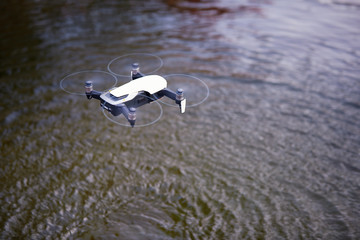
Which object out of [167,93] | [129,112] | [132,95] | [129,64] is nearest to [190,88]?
[129,64]

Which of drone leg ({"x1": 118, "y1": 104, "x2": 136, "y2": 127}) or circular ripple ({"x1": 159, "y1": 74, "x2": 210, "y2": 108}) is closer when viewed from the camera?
drone leg ({"x1": 118, "y1": 104, "x2": 136, "y2": 127})

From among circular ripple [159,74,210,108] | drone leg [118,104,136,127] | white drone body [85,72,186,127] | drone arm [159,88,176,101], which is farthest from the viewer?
circular ripple [159,74,210,108]

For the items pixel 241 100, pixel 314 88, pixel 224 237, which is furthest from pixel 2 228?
pixel 314 88

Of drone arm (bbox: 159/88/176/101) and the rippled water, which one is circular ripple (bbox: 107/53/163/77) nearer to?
the rippled water

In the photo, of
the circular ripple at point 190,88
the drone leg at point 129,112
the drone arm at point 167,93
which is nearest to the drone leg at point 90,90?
the drone leg at point 129,112

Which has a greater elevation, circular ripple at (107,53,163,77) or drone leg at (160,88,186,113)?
drone leg at (160,88,186,113)

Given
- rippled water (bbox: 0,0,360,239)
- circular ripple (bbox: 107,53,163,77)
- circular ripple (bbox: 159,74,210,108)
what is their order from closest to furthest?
rippled water (bbox: 0,0,360,239) → circular ripple (bbox: 159,74,210,108) → circular ripple (bbox: 107,53,163,77)

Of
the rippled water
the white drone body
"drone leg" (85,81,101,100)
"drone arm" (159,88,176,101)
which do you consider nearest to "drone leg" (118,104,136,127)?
the white drone body
